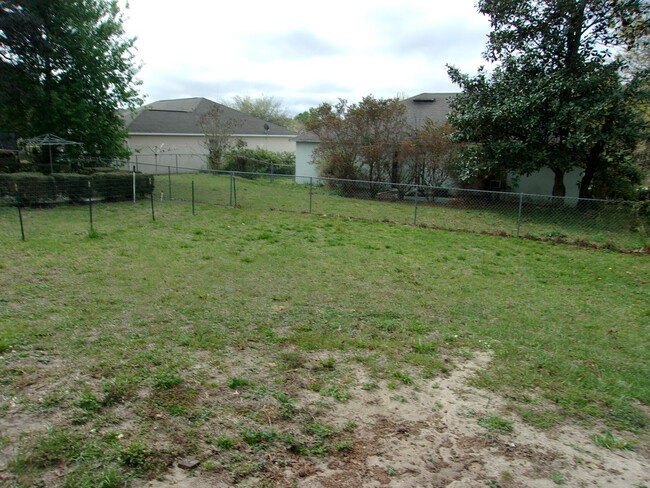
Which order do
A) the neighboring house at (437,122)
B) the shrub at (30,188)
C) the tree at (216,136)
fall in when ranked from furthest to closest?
the tree at (216,136)
the neighboring house at (437,122)
the shrub at (30,188)

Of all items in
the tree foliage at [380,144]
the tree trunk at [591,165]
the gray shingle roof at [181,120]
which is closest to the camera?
the tree trunk at [591,165]

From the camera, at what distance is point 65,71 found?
18.5 metres

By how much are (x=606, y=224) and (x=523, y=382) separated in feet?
36.8

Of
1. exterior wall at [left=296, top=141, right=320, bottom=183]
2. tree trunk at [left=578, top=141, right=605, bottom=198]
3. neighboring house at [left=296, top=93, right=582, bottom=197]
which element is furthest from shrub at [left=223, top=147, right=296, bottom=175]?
tree trunk at [left=578, top=141, right=605, bottom=198]

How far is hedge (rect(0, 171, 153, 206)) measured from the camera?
1353cm

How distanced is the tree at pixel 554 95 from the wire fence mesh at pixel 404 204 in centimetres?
165

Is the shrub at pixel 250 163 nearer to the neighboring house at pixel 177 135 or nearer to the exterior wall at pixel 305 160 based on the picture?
the exterior wall at pixel 305 160

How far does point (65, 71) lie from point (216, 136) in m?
11.3

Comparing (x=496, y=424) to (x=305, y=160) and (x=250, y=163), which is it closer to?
(x=305, y=160)

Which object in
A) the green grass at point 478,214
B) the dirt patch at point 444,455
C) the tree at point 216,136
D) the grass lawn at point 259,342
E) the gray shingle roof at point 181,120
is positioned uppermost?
the gray shingle roof at point 181,120

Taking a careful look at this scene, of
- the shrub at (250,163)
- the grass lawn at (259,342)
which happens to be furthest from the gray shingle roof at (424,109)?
the grass lawn at (259,342)

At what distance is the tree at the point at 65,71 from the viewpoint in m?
16.7

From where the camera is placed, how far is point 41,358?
407cm

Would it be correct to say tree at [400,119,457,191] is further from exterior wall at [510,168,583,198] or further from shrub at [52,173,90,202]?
shrub at [52,173,90,202]
